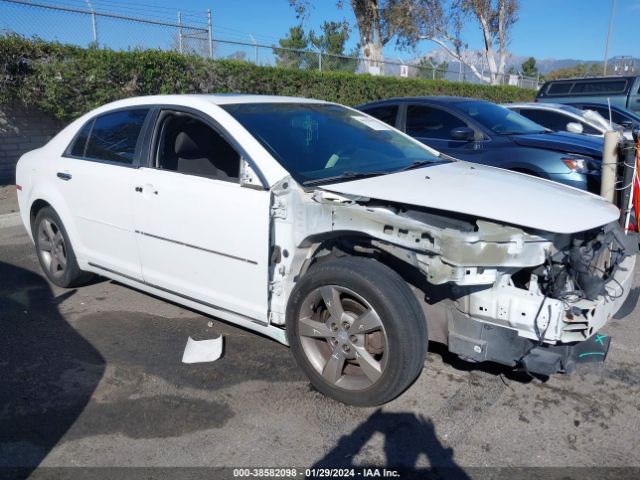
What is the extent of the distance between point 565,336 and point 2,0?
10.4 metres

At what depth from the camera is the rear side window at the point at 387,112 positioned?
7.54 m

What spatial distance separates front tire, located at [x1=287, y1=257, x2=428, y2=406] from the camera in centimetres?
291

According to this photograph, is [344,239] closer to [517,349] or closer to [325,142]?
[325,142]

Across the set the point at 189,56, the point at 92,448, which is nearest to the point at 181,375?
the point at 92,448

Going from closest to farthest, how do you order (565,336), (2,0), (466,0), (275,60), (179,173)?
(565,336), (179,173), (2,0), (275,60), (466,0)

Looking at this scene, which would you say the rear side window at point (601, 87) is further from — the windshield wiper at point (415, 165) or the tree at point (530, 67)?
the tree at point (530, 67)

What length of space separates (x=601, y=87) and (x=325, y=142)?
15288 millimetres

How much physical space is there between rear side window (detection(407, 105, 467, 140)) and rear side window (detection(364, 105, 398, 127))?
20 cm

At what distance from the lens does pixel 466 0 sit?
89.2 feet

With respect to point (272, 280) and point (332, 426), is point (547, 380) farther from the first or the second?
point (272, 280)

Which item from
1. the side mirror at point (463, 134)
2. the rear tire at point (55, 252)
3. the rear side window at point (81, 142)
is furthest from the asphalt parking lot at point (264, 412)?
the side mirror at point (463, 134)

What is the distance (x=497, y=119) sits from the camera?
23.3 feet

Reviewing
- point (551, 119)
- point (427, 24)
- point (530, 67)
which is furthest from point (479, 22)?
point (530, 67)

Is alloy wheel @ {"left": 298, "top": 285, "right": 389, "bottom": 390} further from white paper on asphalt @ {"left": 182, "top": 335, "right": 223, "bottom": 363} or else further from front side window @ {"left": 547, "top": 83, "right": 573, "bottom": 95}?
front side window @ {"left": 547, "top": 83, "right": 573, "bottom": 95}
